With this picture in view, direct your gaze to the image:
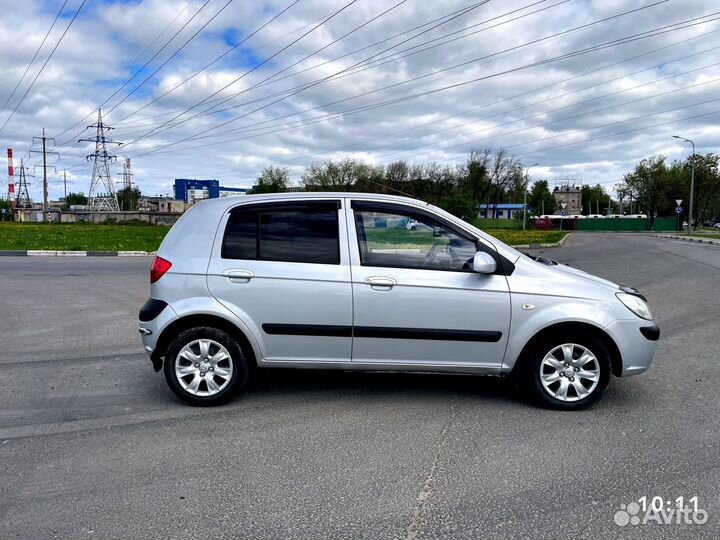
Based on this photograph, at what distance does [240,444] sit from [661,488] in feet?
9.03

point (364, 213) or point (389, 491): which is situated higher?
point (364, 213)

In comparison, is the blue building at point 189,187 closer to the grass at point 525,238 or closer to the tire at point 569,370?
the grass at point 525,238

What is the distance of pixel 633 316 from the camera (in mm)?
4320

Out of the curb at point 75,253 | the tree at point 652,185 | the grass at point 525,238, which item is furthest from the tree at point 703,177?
the curb at point 75,253

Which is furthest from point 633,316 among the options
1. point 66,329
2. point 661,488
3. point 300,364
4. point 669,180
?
point 669,180

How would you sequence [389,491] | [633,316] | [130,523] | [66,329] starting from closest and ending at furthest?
[130,523] < [389,491] < [633,316] < [66,329]

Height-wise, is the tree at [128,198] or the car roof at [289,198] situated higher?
the tree at [128,198]

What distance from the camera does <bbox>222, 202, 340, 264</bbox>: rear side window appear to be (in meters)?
4.40

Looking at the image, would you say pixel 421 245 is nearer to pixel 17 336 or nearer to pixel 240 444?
pixel 240 444

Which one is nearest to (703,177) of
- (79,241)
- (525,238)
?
(525,238)

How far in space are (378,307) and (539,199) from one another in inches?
4848

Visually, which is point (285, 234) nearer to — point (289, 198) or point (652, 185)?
point (289, 198)

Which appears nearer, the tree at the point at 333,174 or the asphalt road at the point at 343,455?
the asphalt road at the point at 343,455

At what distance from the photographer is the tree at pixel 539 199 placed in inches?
4656
